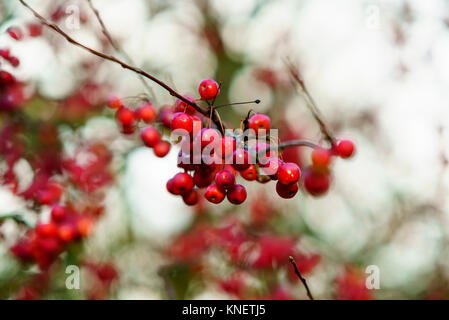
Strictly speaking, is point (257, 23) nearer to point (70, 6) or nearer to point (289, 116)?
point (289, 116)

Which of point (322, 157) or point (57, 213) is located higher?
point (57, 213)

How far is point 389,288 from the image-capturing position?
702 cm

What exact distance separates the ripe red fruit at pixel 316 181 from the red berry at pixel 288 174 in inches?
16.3

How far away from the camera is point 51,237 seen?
4004 millimetres

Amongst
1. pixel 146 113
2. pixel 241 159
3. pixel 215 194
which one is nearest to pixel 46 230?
pixel 146 113

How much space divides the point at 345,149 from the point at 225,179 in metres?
0.78

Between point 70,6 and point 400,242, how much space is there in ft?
20.3

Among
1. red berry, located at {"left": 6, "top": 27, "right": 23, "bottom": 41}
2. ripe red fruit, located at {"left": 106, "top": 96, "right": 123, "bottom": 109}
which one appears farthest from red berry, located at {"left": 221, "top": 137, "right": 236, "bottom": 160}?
red berry, located at {"left": 6, "top": 27, "right": 23, "bottom": 41}

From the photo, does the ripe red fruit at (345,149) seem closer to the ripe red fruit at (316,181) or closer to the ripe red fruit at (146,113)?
the ripe red fruit at (316,181)

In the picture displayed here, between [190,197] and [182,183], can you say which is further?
[190,197]

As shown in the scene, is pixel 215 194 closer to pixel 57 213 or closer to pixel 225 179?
pixel 225 179

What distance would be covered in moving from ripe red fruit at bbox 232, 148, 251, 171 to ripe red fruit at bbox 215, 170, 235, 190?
7 cm

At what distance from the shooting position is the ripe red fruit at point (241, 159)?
2078 mm

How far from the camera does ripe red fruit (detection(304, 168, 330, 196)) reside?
98.1 inches
